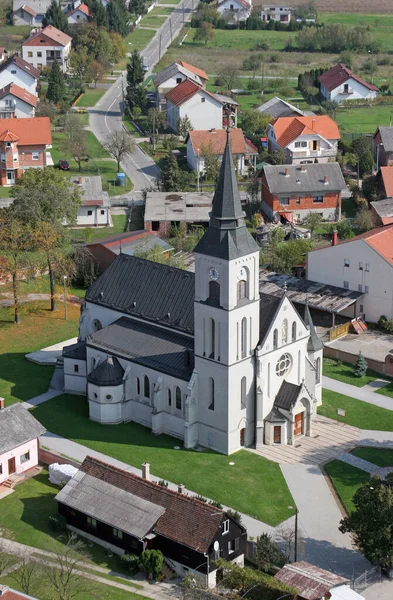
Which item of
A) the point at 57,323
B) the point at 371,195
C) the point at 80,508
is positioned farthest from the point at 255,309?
the point at 371,195

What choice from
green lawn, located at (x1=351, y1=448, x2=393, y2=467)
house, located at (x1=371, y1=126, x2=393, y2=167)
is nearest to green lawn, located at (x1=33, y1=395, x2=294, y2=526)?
green lawn, located at (x1=351, y1=448, x2=393, y2=467)

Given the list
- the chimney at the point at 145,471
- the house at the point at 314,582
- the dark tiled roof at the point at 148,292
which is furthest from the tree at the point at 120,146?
the house at the point at 314,582

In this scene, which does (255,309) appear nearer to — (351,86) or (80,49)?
(351,86)

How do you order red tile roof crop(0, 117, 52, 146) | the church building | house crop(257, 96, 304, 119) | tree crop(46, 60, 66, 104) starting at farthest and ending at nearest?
tree crop(46, 60, 66, 104) < house crop(257, 96, 304, 119) < red tile roof crop(0, 117, 52, 146) < the church building

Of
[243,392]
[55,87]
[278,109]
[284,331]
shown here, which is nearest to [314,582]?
[243,392]

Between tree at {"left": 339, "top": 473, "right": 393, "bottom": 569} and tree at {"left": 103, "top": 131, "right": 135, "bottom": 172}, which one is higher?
tree at {"left": 103, "top": 131, "right": 135, "bottom": 172}

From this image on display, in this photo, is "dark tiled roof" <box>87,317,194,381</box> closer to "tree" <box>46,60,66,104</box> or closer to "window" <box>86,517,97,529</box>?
"window" <box>86,517,97,529</box>
